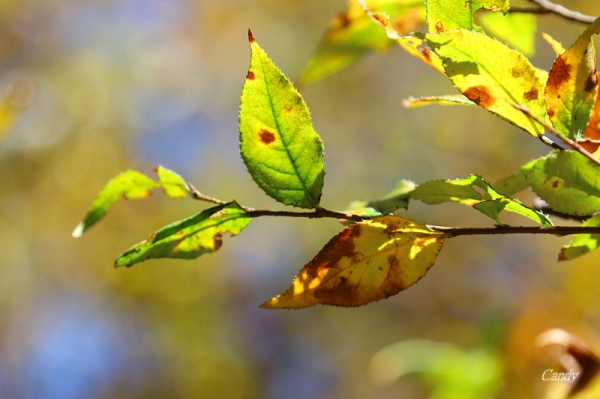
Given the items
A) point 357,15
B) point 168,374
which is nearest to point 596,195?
point 357,15

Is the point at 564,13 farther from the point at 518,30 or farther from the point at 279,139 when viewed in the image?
the point at 279,139

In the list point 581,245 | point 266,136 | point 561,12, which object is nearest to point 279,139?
point 266,136

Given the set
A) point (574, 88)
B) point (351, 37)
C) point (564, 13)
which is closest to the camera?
point (574, 88)

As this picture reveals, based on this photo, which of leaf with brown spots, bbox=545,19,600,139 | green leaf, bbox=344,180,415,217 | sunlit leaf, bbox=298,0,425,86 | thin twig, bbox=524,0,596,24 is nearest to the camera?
leaf with brown spots, bbox=545,19,600,139

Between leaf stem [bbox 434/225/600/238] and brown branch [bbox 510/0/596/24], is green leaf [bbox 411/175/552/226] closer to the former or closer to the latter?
leaf stem [bbox 434/225/600/238]

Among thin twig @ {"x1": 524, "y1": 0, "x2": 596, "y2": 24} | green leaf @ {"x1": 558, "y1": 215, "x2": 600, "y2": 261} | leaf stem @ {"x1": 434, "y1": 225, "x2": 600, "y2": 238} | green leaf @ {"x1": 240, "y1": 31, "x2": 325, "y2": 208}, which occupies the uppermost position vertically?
green leaf @ {"x1": 240, "y1": 31, "x2": 325, "y2": 208}

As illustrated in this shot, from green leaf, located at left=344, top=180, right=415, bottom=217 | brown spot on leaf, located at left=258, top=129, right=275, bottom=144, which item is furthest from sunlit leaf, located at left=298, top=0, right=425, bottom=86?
brown spot on leaf, located at left=258, top=129, right=275, bottom=144

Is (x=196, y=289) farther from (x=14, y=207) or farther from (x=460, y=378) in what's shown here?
(x=460, y=378)
